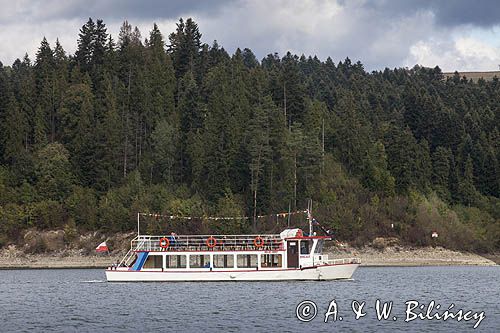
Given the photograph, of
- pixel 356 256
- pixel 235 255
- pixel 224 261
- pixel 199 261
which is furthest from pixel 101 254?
pixel 235 255

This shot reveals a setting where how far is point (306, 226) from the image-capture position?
126 m

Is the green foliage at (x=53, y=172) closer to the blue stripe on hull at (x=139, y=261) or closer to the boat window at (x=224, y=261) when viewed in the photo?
the blue stripe on hull at (x=139, y=261)

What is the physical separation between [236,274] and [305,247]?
6472 mm

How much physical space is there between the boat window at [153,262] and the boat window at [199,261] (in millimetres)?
2655

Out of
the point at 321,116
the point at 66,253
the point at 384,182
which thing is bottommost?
the point at 66,253

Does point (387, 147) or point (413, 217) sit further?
point (387, 147)

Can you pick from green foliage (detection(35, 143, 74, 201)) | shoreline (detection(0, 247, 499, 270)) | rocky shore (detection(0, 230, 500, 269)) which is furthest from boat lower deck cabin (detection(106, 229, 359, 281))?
green foliage (detection(35, 143, 74, 201))

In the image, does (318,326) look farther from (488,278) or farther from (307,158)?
(307,158)

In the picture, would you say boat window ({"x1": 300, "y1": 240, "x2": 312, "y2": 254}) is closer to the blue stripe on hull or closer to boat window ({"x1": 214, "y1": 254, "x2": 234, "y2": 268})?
boat window ({"x1": 214, "y1": 254, "x2": 234, "y2": 268})

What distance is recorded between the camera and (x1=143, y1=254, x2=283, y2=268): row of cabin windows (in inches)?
3194

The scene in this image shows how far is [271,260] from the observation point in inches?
3199

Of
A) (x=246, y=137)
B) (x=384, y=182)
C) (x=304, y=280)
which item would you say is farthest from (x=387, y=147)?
(x=304, y=280)

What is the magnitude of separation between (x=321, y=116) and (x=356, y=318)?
100714 millimetres

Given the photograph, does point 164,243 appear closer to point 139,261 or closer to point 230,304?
point 139,261
